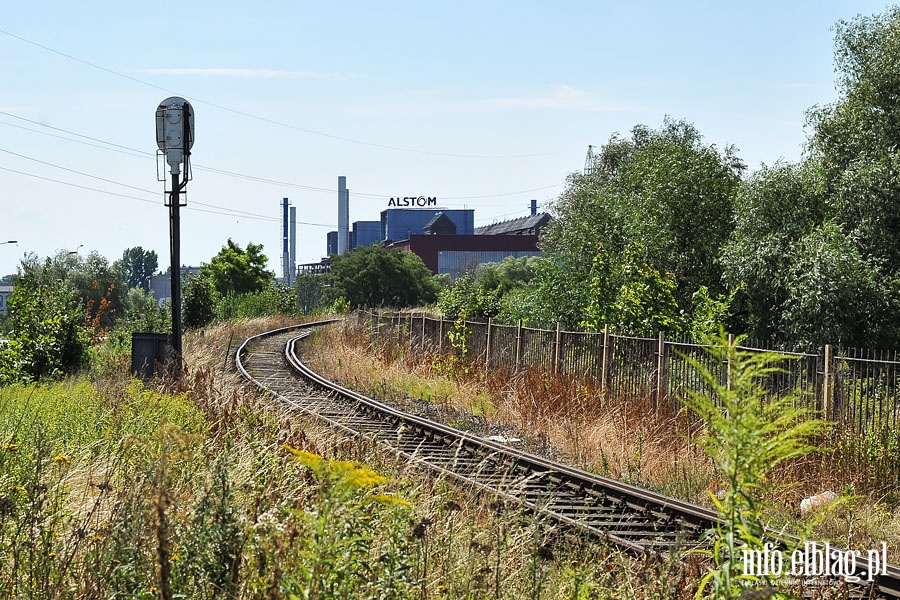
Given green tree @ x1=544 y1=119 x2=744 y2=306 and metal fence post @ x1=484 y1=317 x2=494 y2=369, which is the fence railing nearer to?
metal fence post @ x1=484 y1=317 x2=494 y2=369

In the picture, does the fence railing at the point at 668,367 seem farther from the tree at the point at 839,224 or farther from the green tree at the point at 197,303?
the green tree at the point at 197,303

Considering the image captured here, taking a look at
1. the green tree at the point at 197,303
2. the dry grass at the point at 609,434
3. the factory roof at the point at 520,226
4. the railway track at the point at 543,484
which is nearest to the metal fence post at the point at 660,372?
the dry grass at the point at 609,434

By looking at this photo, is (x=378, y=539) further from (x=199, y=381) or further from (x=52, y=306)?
(x=52, y=306)

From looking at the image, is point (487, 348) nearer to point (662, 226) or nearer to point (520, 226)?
point (662, 226)

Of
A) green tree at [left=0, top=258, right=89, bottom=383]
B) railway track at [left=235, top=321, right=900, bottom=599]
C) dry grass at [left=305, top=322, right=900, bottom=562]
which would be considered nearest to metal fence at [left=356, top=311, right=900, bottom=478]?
dry grass at [left=305, top=322, right=900, bottom=562]

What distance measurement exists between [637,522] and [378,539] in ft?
12.3

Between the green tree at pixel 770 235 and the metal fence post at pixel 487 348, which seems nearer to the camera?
the metal fence post at pixel 487 348

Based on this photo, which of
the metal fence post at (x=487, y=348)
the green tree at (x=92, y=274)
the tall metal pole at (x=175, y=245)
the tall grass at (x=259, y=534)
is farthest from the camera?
the green tree at (x=92, y=274)

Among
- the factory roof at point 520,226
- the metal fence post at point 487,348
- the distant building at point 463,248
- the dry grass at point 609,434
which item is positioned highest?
the factory roof at point 520,226

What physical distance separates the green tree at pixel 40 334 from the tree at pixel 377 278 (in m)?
60.4

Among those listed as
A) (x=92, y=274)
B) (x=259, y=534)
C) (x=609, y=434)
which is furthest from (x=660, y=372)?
(x=92, y=274)

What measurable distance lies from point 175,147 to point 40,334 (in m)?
6.40

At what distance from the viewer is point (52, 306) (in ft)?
78.9

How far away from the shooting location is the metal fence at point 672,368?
10.5 metres
